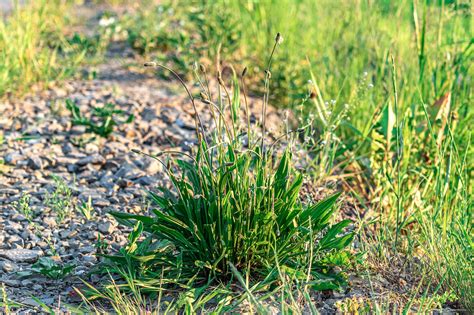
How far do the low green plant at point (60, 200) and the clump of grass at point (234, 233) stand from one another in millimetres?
580

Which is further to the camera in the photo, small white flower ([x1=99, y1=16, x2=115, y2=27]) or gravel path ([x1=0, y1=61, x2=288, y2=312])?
small white flower ([x1=99, y1=16, x2=115, y2=27])

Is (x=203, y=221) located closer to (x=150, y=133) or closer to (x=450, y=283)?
(x=450, y=283)

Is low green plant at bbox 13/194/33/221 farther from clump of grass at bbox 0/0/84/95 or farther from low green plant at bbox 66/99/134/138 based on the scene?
clump of grass at bbox 0/0/84/95

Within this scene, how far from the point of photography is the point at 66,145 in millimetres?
4043

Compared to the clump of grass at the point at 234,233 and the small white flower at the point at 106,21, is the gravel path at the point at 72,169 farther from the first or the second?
the small white flower at the point at 106,21

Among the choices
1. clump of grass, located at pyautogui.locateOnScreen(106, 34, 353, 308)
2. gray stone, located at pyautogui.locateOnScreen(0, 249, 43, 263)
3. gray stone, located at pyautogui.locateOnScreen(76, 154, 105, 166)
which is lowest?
gray stone, located at pyautogui.locateOnScreen(0, 249, 43, 263)

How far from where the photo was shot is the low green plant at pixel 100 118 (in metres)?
4.15

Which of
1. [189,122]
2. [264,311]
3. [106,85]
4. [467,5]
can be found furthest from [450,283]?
[106,85]

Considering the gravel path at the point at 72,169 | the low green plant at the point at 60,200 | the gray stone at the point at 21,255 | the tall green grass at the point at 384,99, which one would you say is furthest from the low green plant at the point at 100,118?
the gray stone at the point at 21,255

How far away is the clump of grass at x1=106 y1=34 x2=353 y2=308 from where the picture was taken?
2690 mm

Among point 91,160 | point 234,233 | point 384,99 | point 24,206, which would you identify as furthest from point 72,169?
point 384,99

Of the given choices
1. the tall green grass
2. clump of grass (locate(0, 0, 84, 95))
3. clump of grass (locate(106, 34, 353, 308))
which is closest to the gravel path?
clump of grass (locate(0, 0, 84, 95))

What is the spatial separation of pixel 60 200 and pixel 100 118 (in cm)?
106

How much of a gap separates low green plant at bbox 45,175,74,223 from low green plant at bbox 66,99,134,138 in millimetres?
624
